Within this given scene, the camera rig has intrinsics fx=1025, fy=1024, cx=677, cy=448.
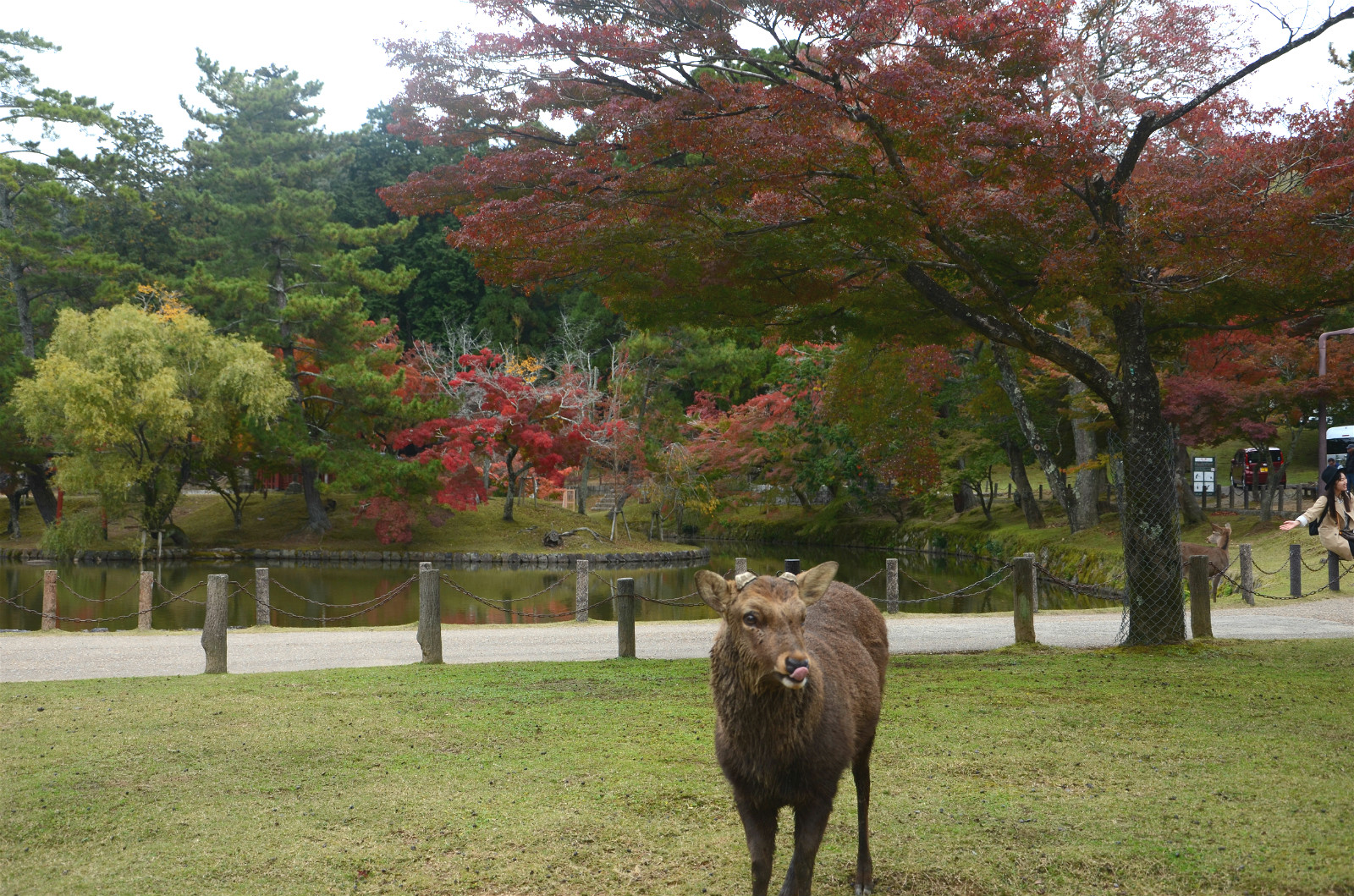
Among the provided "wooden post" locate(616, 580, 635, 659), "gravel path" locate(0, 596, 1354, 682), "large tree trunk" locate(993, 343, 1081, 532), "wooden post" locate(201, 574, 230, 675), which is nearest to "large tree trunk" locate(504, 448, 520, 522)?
"large tree trunk" locate(993, 343, 1081, 532)

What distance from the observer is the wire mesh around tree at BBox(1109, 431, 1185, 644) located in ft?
34.2

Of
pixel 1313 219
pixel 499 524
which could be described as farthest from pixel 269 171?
pixel 1313 219

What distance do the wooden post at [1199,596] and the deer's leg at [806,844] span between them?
8599mm

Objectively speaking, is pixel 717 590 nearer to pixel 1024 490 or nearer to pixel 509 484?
pixel 1024 490

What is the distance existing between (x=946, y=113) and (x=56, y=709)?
845 centimetres

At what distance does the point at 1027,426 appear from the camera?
23203 mm

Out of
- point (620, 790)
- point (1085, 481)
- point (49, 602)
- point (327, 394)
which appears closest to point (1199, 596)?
point (620, 790)

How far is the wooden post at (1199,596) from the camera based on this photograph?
35.4ft

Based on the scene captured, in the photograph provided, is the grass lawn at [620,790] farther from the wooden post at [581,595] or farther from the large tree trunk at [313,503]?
the large tree trunk at [313,503]

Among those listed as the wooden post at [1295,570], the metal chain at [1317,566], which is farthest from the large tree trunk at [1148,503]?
the metal chain at [1317,566]

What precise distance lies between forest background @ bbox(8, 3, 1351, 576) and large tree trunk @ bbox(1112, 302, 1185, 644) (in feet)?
42.7

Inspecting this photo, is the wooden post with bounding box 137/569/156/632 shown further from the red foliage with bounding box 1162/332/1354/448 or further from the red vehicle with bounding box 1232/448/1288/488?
the red vehicle with bounding box 1232/448/1288/488

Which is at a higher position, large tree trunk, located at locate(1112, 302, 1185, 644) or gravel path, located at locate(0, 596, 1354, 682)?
large tree trunk, located at locate(1112, 302, 1185, 644)

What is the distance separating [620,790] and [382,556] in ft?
97.9
